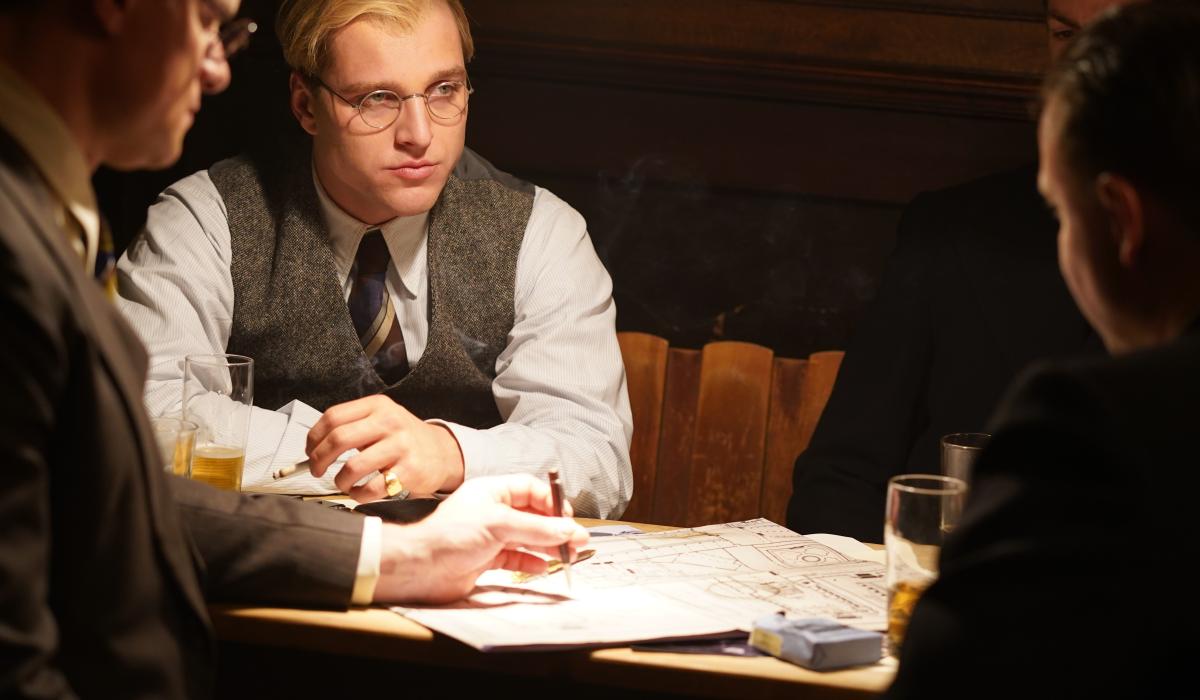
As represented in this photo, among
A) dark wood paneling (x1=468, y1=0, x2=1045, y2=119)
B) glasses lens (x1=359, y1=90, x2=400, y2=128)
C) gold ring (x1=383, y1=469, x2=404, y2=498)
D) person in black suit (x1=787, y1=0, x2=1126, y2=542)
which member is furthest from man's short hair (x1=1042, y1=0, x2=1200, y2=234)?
dark wood paneling (x1=468, y1=0, x2=1045, y2=119)

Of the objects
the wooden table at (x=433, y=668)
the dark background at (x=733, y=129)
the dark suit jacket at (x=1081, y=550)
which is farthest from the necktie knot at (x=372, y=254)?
the dark suit jacket at (x=1081, y=550)

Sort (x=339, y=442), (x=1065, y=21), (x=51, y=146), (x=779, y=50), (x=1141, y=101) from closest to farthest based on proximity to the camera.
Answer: (x=1141, y=101) → (x=51, y=146) → (x=339, y=442) → (x=1065, y=21) → (x=779, y=50)

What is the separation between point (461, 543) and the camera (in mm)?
1619

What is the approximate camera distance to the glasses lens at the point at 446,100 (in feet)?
8.82

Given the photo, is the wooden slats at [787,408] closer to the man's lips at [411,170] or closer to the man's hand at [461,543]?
the man's lips at [411,170]

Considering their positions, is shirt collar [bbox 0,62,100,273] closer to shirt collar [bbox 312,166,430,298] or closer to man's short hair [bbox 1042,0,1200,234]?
man's short hair [bbox 1042,0,1200,234]

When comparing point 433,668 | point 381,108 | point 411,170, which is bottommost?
point 433,668

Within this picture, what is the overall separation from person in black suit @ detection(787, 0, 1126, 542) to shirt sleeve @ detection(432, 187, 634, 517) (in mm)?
465

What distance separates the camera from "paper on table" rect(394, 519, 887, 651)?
152cm

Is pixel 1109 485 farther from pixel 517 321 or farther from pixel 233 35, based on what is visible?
pixel 517 321

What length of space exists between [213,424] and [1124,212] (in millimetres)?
1362

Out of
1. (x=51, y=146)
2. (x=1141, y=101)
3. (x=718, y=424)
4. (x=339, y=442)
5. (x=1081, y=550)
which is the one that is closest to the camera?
(x=1081, y=550)

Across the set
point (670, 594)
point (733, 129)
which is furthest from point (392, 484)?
point (733, 129)

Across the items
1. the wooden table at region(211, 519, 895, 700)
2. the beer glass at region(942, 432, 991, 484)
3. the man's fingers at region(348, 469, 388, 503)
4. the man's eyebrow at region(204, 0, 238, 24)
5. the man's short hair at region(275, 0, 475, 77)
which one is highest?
the man's short hair at region(275, 0, 475, 77)
